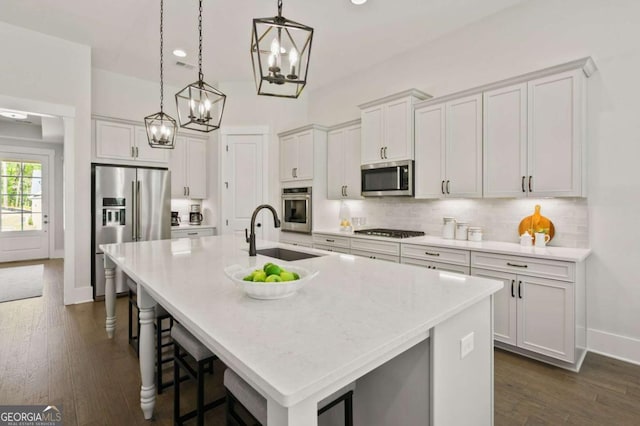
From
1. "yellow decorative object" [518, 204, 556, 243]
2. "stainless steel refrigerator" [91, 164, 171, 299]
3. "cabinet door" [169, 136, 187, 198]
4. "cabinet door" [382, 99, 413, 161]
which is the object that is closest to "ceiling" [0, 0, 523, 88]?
"cabinet door" [382, 99, 413, 161]

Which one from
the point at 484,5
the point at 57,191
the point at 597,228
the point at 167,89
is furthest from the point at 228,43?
the point at 57,191

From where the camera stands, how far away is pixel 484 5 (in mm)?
3213

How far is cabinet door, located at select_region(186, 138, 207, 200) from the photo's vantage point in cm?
543

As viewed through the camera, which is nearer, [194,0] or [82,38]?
[194,0]

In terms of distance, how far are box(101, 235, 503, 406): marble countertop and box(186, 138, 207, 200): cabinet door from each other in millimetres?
3658

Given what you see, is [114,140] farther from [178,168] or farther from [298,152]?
[298,152]

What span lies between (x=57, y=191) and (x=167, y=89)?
392 centimetres

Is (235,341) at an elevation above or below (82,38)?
below

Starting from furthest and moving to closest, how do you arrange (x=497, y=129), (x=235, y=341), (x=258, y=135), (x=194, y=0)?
(x=258, y=135) < (x=194, y=0) < (x=497, y=129) < (x=235, y=341)

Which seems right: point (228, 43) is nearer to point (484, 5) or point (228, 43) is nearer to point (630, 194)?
point (484, 5)

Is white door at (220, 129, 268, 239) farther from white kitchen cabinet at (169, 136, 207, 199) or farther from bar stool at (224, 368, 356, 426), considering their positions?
bar stool at (224, 368, 356, 426)

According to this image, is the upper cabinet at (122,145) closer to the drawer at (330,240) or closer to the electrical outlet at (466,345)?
the drawer at (330,240)

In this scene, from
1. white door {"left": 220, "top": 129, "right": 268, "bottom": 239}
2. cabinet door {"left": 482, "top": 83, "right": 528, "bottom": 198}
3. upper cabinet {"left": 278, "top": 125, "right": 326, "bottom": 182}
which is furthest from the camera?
white door {"left": 220, "top": 129, "right": 268, "bottom": 239}

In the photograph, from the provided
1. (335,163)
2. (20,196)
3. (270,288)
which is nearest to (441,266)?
(335,163)
